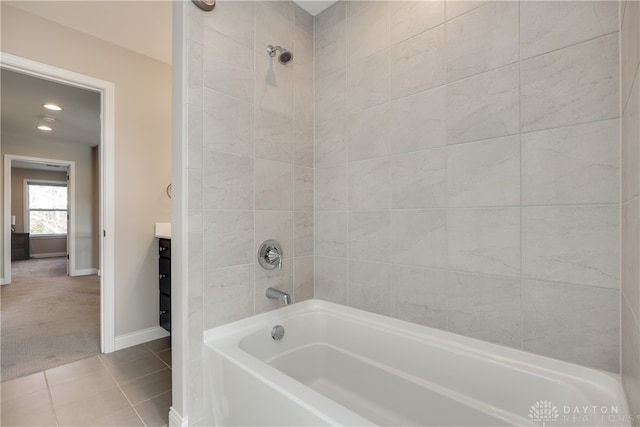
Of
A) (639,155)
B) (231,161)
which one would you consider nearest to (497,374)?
(639,155)

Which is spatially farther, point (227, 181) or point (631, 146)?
point (227, 181)

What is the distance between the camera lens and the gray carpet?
2.20 metres

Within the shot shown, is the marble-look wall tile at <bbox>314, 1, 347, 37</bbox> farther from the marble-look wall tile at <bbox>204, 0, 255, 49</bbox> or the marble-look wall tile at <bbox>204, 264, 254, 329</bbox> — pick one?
the marble-look wall tile at <bbox>204, 264, 254, 329</bbox>

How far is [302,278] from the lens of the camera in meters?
1.93

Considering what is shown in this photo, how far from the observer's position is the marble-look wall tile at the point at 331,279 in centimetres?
185

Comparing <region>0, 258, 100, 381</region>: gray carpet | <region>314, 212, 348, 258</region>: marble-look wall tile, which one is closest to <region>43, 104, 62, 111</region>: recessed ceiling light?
<region>0, 258, 100, 381</region>: gray carpet

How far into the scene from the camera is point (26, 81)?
2.96 metres

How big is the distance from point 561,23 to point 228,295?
6.22 feet

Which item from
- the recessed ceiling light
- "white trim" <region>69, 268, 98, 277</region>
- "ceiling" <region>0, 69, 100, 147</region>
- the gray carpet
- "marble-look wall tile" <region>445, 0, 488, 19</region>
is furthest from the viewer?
"white trim" <region>69, 268, 98, 277</region>

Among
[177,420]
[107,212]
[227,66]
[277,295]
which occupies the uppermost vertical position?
[227,66]

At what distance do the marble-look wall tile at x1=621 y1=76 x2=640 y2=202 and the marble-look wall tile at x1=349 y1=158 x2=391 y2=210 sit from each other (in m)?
0.91

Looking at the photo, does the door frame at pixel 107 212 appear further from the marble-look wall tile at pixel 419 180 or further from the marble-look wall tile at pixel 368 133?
the marble-look wall tile at pixel 419 180

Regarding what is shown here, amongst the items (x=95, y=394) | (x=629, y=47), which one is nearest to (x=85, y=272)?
(x=95, y=394)

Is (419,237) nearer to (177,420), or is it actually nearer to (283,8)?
(177,420)
